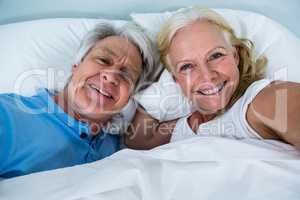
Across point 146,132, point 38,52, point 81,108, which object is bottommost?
point 146,132

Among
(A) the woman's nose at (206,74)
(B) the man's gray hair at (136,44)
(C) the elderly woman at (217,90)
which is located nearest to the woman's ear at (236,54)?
(C) the elderly woman at (217,90)

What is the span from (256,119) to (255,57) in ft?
1.21

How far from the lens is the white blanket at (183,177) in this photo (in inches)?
31.8

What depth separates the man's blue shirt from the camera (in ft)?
3.44

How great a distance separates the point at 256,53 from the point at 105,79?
518mm

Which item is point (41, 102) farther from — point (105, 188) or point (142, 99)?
point (105, 188)

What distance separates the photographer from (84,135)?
46.3 inches

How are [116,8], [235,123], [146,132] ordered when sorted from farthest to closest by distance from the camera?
1. [116,8]
2. [146,132]
3. [235,123]

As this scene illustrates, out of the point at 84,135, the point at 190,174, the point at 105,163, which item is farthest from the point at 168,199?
Answer: the point at 84,135

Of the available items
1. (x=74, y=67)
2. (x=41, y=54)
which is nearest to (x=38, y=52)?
(x=41, y=54)

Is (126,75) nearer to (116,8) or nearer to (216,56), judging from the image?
(216,56)

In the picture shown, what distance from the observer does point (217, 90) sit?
1.10 meters

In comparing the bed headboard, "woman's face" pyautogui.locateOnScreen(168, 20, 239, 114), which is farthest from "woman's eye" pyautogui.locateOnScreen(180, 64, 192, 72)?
the bed headboard

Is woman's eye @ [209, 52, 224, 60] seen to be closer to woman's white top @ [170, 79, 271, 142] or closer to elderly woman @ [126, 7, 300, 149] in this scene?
elderly woman @ [126, 7, 300, 149]
